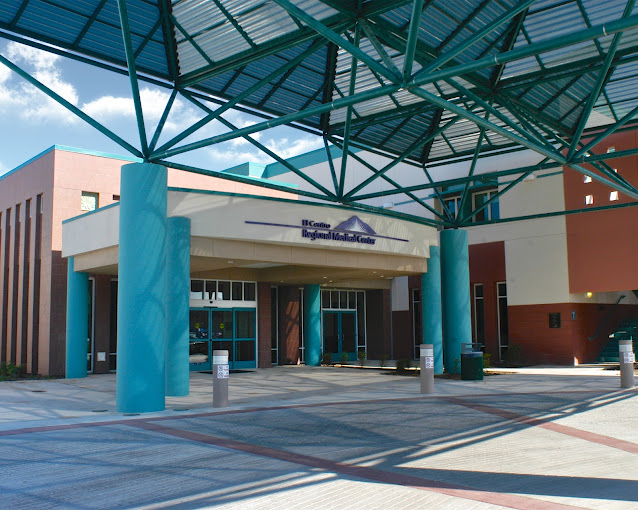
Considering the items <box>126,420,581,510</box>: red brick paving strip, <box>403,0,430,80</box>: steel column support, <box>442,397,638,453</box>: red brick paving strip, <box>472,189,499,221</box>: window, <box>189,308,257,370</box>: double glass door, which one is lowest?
<box>442,397,638,453</box>: red brick paving strip

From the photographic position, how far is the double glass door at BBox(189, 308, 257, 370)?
27.4 meters

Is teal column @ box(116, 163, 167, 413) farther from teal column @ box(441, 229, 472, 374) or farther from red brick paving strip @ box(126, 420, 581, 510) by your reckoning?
teal column @ box(441, 229, 472, 374)

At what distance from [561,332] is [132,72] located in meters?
22.2

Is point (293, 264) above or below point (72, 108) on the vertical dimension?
below

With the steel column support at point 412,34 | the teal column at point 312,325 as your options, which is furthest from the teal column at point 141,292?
the teal column at point 312,325

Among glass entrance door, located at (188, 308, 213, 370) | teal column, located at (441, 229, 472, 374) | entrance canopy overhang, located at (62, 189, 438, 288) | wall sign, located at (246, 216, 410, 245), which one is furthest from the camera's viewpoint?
glass entrance door, located at (188, 308, 213, 370)

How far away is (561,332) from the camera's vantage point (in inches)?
1136

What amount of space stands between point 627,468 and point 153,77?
1344 cm

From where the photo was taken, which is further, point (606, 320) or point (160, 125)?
point (606, 320)

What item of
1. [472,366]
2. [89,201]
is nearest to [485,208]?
[472,366]

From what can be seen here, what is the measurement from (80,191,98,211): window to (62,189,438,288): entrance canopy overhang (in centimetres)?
240

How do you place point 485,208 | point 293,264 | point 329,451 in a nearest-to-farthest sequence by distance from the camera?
point 329,451 → point 293,264 → point 485,208

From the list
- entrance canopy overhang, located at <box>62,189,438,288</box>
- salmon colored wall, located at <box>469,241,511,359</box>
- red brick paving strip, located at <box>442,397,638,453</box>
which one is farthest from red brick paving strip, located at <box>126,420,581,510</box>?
salmon colored wall, located at <box>469,241,511,359</box>

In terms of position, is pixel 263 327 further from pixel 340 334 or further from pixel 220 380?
pixel 220 380
